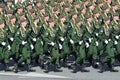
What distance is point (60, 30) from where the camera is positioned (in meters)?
10.4

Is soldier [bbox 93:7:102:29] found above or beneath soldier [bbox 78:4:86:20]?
beneath

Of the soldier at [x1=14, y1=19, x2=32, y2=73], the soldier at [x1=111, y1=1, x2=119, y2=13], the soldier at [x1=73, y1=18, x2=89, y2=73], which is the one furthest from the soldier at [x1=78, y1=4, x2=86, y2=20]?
the soldier at [x1=14, y1=19, x2=32, y2=73]

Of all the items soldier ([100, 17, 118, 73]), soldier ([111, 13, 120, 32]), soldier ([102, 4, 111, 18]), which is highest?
soldier ([102, 4, 111, 18])

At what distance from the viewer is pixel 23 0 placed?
11.6 meters

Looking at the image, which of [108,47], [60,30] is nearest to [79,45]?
[60,30]

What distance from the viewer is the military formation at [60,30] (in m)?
10.3

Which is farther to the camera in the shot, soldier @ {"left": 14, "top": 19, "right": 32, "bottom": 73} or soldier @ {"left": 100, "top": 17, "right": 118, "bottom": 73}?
soldier @ {"left": 14, "top": 19, "right": 32, "bottom": 73}

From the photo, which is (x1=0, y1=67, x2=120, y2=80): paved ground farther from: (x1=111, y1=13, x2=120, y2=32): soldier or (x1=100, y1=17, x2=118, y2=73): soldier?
(x1=111, y1=13, x2=120, y2=32): soldier

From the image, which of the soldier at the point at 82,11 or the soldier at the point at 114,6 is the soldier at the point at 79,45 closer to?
the soldier at the point at 82,11

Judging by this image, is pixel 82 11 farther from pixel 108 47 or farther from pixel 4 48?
pixel 4 48

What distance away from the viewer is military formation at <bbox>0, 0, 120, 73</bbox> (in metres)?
10.3

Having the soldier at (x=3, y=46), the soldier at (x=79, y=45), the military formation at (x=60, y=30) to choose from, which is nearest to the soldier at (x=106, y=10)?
the military formation at (x=60, y=30)

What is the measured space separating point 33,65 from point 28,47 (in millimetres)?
900

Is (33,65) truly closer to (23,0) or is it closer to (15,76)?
(15,76)
